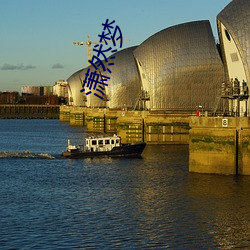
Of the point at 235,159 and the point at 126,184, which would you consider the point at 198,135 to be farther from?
the point at 126,184

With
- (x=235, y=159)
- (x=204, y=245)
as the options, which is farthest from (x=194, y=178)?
(x=204, y=245)

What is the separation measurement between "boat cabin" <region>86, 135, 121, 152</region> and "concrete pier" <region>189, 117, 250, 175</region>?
56.8 feet

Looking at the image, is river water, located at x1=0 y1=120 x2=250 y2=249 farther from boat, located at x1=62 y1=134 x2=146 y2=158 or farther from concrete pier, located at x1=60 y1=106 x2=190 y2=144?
concrete pier, located at x1=60 y1=106 x2=190 y2=144

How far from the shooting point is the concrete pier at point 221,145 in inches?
1854

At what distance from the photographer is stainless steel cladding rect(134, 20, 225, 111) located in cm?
8362

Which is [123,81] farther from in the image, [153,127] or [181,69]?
[153,127]

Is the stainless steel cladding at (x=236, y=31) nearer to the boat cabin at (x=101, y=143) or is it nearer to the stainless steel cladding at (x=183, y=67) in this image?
the boat cabin at (x=101, y=143)

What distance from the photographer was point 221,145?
47.7 metres

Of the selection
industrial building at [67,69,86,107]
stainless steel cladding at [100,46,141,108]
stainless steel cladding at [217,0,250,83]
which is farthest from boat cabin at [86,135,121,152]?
industrial building at [67,69,86,107]

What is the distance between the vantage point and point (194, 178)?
4781 cm

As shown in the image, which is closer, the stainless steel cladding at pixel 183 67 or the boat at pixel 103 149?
the boat at pixel 103 149

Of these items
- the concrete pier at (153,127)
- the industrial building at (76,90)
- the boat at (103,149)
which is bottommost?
the boat at (103,149)

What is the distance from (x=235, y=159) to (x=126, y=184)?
7.92m

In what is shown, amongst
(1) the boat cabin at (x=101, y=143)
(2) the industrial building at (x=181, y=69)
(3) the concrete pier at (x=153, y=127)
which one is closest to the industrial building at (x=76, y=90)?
(2) the industrial building at (x=181, y=69)
